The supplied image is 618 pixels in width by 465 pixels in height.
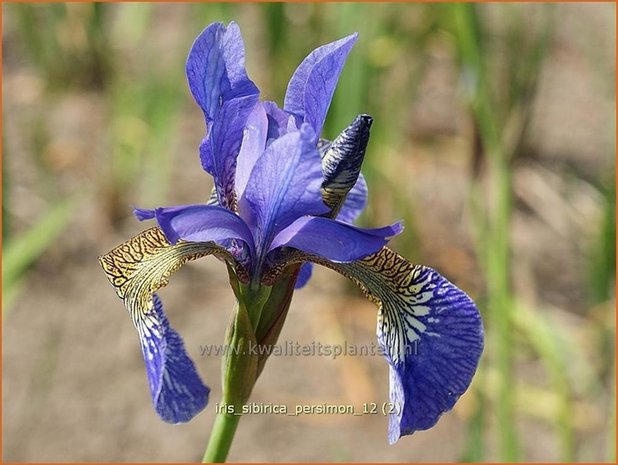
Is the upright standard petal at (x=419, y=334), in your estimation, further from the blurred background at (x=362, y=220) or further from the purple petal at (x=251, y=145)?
the blurred background at (x=362, y=220)

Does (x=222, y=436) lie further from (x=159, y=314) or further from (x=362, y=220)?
(x=362, y=220)

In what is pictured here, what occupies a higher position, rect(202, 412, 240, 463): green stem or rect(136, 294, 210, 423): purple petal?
rect(136, 294, 210, 423): purple petal

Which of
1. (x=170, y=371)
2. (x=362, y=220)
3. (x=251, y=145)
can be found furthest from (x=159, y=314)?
(x=362, y=220)

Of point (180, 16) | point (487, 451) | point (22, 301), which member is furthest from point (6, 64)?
point (487, 451)

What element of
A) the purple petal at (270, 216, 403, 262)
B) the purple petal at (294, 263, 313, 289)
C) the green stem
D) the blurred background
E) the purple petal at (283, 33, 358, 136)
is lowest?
the blurred background

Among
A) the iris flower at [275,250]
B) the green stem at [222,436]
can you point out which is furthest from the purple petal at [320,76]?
the green stem at [222,436]

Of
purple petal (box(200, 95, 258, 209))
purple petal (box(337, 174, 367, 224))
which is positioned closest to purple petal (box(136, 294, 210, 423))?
purple petal (box(200, 95, 258, 209))

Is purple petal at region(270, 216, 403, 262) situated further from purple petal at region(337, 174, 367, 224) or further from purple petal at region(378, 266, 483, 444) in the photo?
purple petal at region(337, 174, 367, 224)
